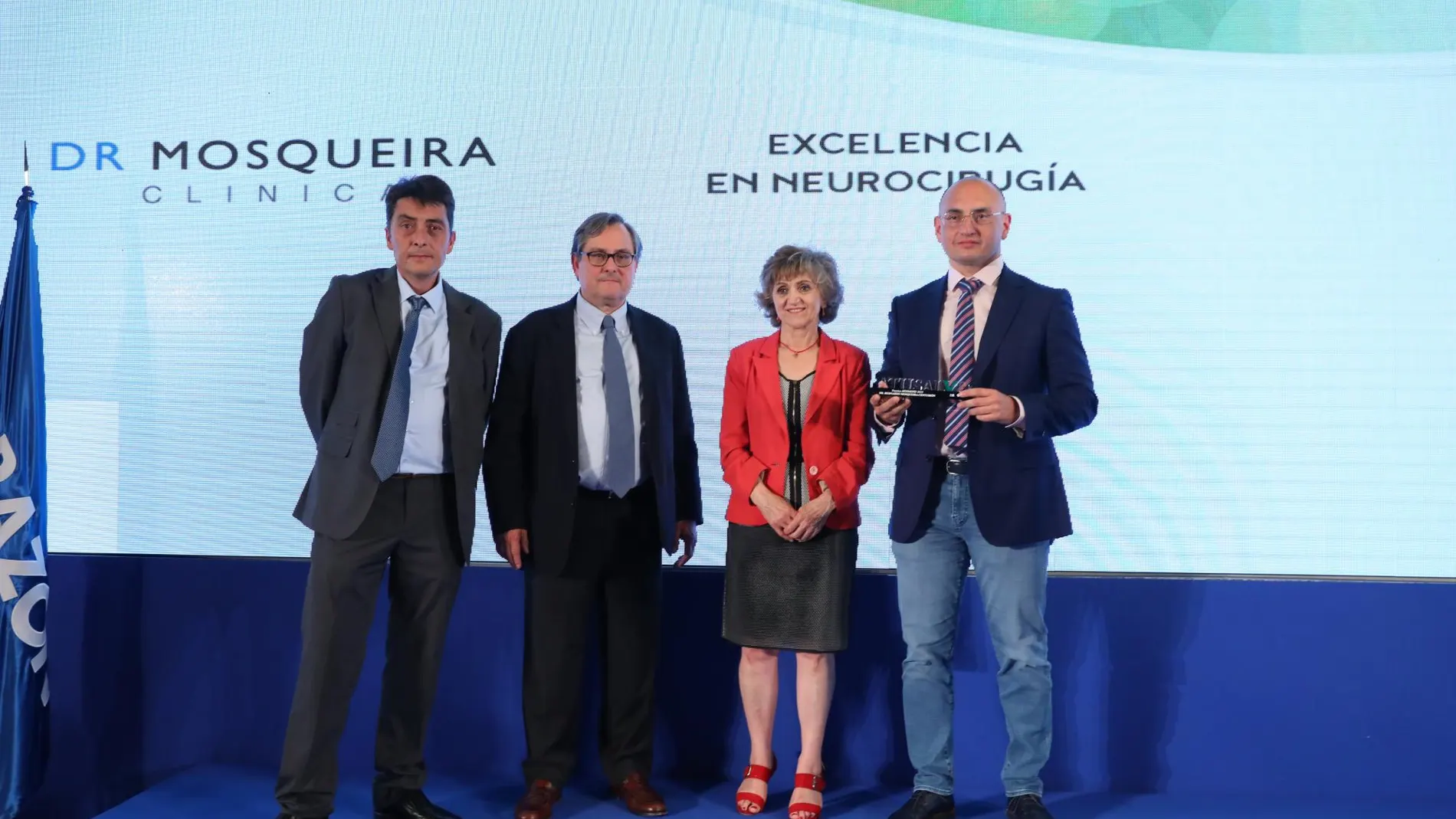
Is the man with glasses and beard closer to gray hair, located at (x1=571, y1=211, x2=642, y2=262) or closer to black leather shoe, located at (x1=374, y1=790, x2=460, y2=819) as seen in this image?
gray hair, located at (x1=571, y1=211, x2=642, y2=262)

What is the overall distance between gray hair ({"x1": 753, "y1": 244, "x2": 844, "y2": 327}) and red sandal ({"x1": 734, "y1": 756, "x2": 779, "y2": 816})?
3.88 ft

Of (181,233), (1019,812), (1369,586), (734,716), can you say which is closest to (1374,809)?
(1369,586)

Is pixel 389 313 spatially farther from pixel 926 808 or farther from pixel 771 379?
pixel 926 808

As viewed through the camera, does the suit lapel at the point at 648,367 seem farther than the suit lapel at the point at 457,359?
Yes

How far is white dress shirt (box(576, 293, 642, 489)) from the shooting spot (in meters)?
3.24

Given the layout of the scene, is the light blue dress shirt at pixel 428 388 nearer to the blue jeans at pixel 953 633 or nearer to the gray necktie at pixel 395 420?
the gray necktie at pixel 395 420

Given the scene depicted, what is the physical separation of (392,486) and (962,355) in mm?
1451

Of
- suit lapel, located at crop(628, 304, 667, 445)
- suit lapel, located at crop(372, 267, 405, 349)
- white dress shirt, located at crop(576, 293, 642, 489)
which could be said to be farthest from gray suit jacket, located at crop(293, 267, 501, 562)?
suit lapel, located at crop(628, 304, 667, 445)

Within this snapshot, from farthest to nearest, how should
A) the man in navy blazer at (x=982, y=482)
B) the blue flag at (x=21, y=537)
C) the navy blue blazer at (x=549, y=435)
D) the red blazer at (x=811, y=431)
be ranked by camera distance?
the blue flag at (x=21, y=537)
the navy blue blazer at (x=549, y=435)
the red blazer at (x=811, y=431)
the man in navy blazer at (x=982, y=482)

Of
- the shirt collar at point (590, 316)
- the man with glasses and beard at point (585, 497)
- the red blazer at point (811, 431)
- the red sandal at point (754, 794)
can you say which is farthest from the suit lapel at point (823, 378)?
the red sandal at point (754, 794)

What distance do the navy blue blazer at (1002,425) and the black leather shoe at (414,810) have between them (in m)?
1.34

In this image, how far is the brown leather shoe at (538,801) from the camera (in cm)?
316

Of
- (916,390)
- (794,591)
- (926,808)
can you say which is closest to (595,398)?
(794,591)

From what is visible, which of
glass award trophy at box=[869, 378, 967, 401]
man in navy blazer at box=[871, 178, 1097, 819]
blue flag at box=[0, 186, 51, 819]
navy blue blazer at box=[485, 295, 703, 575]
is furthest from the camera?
blue flag at box=[0, 186, 51, 819]
